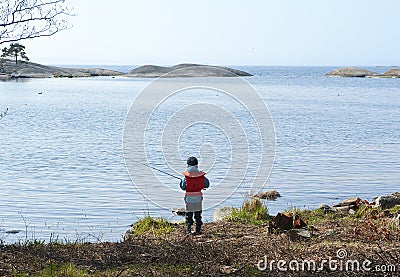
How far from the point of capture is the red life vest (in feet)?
33.1

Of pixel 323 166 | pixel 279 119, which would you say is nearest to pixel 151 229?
pixel 323 166

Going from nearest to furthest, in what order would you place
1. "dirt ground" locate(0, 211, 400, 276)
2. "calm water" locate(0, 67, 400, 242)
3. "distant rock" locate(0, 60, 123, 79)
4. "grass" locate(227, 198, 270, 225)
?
"dirt ground" locate(0, 211, 400, 276) → "grass" locate(227, 198, 270, 225) → "calm water" locate(0, 67, 400, 242) → "distant rock" locate(0, 60, 123, 79)

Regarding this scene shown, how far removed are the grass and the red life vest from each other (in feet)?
5.06

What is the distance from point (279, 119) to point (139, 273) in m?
36.4

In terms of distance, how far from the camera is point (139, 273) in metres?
6.82

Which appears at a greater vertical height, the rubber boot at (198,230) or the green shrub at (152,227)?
the rubber boot at (198,230)

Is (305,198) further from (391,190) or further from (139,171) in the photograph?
(139,171)

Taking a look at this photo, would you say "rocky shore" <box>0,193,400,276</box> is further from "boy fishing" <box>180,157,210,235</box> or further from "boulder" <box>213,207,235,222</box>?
"boulder" <box>213,207,235,222</box>

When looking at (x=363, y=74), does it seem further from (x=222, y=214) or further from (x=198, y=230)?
(x=198, y=230)

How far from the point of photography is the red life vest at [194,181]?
10086mm

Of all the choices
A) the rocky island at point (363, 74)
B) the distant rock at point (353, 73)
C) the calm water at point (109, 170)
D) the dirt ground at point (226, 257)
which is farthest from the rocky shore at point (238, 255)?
the distant rock at point (353, 73)

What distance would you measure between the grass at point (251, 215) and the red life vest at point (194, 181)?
1.54 metres

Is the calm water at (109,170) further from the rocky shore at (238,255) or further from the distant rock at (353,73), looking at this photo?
the distant rock at (353,73)

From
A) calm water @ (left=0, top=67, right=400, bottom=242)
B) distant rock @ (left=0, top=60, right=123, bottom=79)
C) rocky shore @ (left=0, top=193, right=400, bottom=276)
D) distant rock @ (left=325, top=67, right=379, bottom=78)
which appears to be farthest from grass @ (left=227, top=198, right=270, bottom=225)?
distant rock @ (left=325, top=67, right=379, bottom=78)
